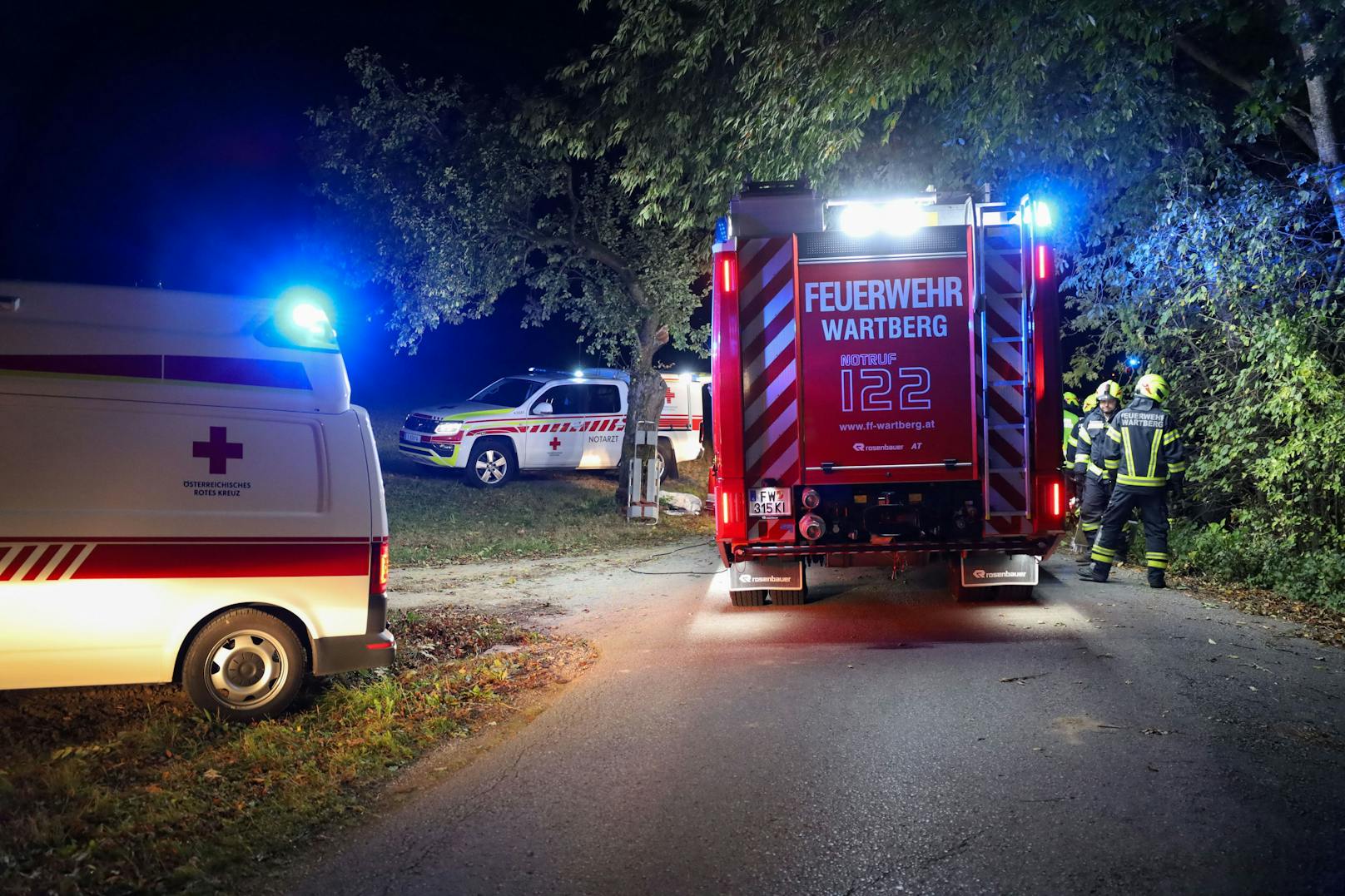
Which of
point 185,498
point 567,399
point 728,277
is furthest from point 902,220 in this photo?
point 567,399

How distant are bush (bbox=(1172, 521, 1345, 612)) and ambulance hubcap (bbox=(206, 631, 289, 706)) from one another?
325 inches

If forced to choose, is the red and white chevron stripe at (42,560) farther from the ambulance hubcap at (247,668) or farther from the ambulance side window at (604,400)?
the ambulance side window at (604,400)

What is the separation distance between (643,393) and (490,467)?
9.93 ft

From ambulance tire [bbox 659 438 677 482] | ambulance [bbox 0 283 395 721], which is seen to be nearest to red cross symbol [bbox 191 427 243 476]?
ambulance [bbox 0 283 395 721]

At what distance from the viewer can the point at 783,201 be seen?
8.48 m

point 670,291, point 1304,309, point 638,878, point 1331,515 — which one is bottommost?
point 638,878

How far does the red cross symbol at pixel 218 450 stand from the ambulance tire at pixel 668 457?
15397 millimetres

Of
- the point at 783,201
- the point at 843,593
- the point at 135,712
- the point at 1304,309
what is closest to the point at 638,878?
the point at 135,712

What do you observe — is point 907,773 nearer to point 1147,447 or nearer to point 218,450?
point 218,450

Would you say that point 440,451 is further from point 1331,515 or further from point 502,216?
point 1331,515

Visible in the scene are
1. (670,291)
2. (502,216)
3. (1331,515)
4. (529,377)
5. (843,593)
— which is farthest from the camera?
(529,377)

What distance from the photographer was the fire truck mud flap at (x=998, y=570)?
9000 mm

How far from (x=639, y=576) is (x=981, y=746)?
6.70 m

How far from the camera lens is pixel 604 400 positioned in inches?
785
